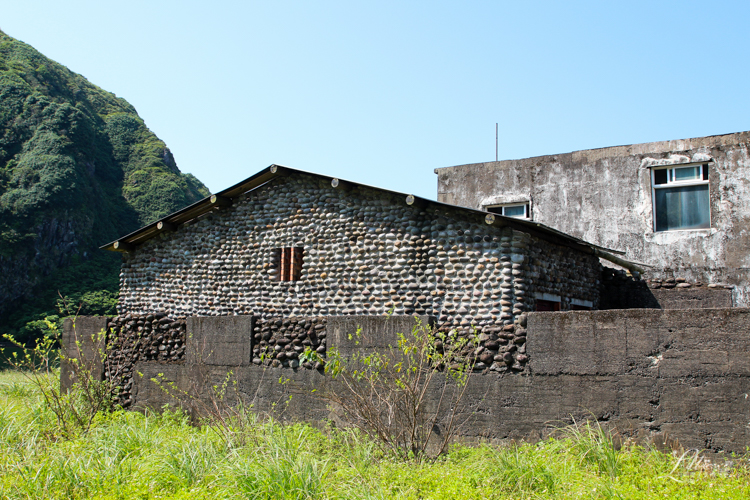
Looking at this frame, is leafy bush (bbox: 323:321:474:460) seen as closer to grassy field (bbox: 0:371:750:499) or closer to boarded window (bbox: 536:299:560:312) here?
grassy field (bbox: 0:371:750:499)

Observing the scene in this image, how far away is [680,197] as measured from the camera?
12.8 metres

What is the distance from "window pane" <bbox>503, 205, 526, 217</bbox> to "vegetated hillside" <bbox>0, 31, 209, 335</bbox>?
25.9 meters

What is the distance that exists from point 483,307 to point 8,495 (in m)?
6.40

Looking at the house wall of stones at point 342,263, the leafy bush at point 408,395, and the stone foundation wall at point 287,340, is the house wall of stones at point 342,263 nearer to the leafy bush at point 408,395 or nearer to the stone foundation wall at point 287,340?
the stone foundation wall at point 287,340

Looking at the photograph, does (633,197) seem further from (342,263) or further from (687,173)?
(342,263)

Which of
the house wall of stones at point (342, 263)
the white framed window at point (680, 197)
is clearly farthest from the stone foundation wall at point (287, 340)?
the white framed window at point (680, 197)

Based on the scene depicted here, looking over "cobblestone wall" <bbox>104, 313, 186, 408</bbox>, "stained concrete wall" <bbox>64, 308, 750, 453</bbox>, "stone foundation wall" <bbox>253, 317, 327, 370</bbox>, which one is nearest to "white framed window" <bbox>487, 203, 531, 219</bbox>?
"stone foundation wall" <bbox>253, 317, 327, 370</bbox>

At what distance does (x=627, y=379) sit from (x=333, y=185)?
6142 millimetres

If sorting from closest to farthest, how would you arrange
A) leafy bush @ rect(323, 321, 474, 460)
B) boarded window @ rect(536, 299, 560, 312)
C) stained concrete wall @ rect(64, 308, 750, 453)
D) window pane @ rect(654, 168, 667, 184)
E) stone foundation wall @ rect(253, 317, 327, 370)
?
stained concrete wall @ rect(64, 308, 750, 453) < leafy bush @ rect(323, 321, 474, 460) < stone foundation wall @ rect(253, 317, 327, 370) < boarded window @ rect(536, 299, 560, 312) < window pane @ rect(654, 168, 667, 184)

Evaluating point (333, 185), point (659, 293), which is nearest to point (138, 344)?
point (333, 185)

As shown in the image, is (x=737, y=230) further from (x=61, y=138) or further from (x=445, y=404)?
(x=61, y=138)

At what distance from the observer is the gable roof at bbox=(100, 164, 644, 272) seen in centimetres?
938

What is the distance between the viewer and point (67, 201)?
3731cm

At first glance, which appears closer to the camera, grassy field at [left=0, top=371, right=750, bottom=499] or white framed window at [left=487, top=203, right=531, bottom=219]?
grassy field at [left=0, top=371, right=750, bottom=499]
